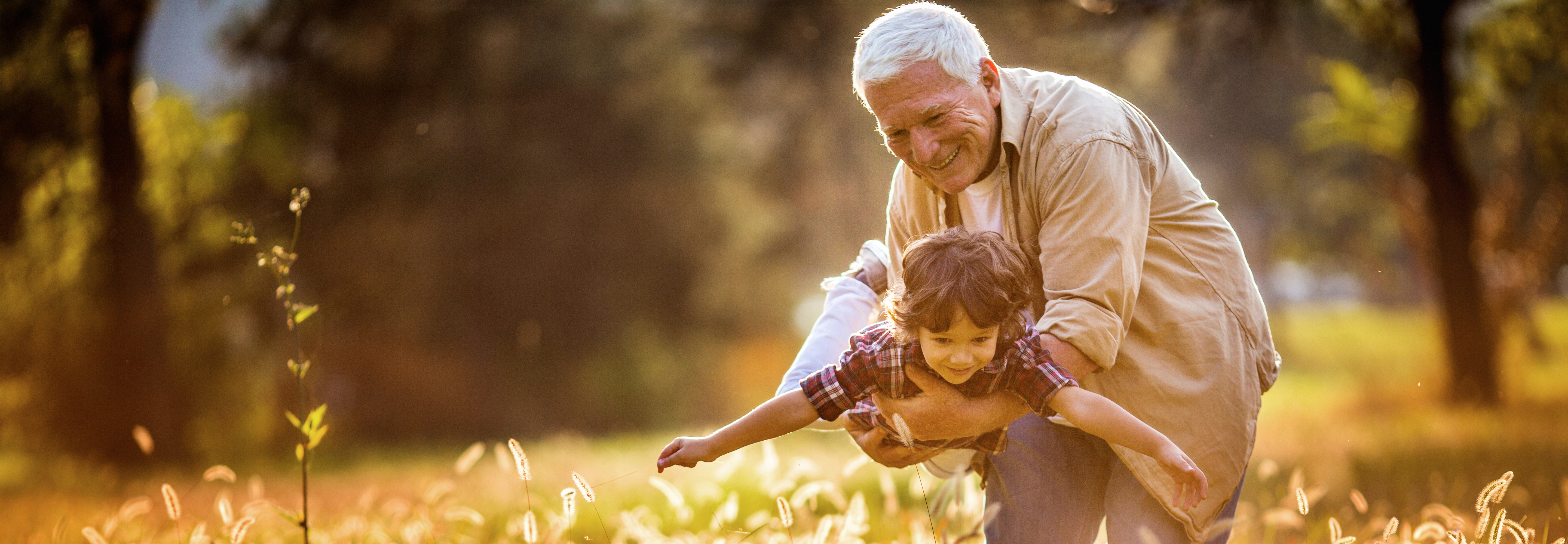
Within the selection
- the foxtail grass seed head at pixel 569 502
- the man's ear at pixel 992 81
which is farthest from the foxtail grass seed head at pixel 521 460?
the man's ear at pixel 992 81

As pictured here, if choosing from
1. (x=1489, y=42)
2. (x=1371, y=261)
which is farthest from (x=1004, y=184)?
(x=1371, y=261)

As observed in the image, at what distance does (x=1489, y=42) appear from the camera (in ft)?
35.6

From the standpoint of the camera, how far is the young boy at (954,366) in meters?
2.71

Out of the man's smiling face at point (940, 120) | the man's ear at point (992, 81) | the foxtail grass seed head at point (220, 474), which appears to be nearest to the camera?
the man's smiling face at point (940, 120)

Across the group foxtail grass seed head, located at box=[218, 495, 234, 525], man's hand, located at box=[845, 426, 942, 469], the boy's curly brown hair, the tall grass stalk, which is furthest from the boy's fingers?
foxtail grass seed head, located at box=[218, 495, 234, 525]

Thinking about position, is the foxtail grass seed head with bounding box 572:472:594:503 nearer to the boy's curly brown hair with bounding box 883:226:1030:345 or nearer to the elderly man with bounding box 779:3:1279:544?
the elderly man with bounding box 779:3:1279:544

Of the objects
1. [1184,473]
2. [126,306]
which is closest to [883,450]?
[1184,473]

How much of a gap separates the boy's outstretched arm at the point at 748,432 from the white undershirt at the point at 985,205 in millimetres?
726

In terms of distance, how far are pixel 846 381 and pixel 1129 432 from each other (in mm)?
749

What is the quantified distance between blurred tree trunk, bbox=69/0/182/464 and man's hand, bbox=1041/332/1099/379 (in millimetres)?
11388

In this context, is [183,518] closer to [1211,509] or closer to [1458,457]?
[1211,509]

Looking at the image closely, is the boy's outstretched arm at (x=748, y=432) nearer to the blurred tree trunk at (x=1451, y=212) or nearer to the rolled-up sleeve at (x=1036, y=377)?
the rolled-up sleeve at (x=1036, y=377)

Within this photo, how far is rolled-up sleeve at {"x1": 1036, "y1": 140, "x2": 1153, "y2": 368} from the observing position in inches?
108

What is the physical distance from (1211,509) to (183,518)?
6.05 metres
